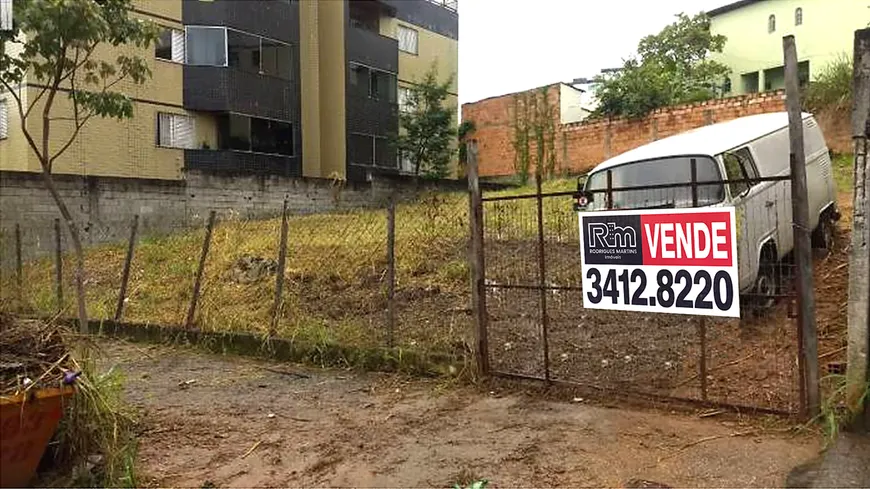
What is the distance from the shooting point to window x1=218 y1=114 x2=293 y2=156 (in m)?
21.3

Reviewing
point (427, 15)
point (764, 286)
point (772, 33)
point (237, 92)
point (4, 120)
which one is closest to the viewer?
point (764, 286)

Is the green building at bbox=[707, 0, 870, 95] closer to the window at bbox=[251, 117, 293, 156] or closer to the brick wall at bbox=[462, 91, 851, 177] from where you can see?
the brick wall at bbox=[462, 91, 851, 177]

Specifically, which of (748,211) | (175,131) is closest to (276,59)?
(175,131)

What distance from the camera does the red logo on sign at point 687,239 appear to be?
4727mm

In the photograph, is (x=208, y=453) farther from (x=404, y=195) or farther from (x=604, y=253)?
(x=404, y=195)

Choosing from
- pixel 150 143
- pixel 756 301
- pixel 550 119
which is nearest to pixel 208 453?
pixel 756 301

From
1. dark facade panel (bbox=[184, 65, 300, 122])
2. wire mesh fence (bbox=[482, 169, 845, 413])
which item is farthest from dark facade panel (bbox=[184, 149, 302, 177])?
wire mesh fence (bbox=[482, 169, 845, 413])

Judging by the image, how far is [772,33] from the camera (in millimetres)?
29234

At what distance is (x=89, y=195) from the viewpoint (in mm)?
15156

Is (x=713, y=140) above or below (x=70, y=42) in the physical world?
below

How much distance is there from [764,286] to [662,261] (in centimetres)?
216

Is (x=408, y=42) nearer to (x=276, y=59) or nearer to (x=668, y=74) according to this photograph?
(x=276, y=59)

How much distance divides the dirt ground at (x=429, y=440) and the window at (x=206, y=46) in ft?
52.6

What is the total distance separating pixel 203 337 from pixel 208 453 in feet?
11.6
